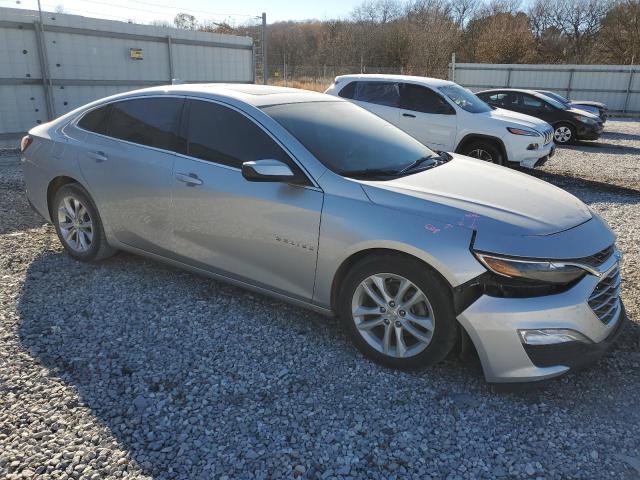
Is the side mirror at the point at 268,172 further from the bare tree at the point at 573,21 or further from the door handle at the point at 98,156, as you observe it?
the bare tree at the point at 573,21

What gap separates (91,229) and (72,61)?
9.35 metres

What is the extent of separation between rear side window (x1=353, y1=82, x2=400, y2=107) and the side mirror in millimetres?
6694

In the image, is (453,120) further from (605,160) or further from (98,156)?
(98,156)

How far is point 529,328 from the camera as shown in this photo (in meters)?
2.67

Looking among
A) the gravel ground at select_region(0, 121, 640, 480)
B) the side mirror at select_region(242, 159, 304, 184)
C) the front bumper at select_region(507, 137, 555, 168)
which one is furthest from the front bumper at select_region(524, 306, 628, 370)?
the front bumper at select_region(507, 137, 555, 168)

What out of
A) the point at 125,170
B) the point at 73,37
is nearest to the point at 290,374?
the point at 125,170

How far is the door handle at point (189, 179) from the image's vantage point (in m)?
3.72

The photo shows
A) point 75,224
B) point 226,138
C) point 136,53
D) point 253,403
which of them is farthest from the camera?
point 136,53

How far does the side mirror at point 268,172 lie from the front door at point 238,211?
87 mm

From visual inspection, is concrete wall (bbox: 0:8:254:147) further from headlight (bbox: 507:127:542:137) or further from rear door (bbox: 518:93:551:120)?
headlight (bbox: 507:127:542:137)

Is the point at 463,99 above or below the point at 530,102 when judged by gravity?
above

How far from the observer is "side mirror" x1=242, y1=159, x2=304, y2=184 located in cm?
321

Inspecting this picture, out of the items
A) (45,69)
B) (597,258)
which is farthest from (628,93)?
Answer: (597,258)

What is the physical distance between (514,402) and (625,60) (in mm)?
40497
